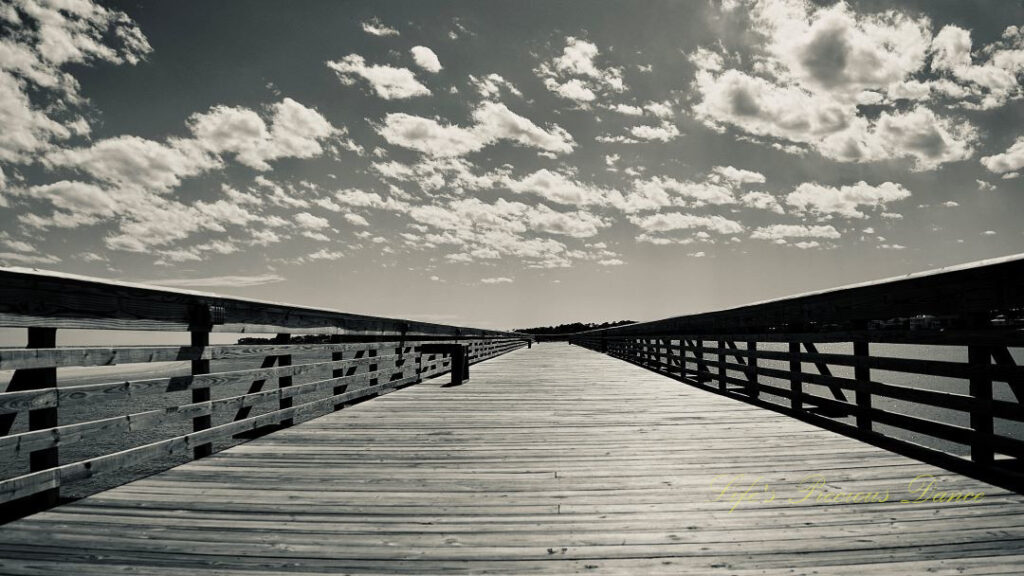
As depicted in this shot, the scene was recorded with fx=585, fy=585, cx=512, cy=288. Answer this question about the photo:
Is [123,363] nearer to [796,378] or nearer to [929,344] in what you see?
[929,344]

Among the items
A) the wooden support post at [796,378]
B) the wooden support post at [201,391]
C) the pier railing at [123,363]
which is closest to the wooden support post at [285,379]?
the pier railing at [123,363]

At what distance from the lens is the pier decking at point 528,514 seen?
8.96 ft

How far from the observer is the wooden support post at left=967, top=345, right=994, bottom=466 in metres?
3.94

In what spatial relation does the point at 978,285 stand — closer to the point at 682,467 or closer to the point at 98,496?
the point at 682,467

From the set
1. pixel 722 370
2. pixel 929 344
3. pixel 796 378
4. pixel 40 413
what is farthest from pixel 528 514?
pixel 722 370

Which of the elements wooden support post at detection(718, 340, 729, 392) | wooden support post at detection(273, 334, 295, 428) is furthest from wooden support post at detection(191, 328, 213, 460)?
wooden support post at detection(718, 340, 729, 392)

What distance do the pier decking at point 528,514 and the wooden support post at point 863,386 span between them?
0.25 m

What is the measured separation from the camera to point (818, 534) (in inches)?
119

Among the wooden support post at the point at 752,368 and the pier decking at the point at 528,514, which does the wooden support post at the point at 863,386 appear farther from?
the wooden support post at the point at 752,368

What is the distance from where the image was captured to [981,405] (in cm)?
397

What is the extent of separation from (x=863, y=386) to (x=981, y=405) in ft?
4.28

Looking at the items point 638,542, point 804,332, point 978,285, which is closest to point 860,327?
point 804,332

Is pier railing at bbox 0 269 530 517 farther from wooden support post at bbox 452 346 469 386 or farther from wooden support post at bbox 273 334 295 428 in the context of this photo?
wooden support post at bbox 452 346 469 386

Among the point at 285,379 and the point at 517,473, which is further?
the point at 285,379
